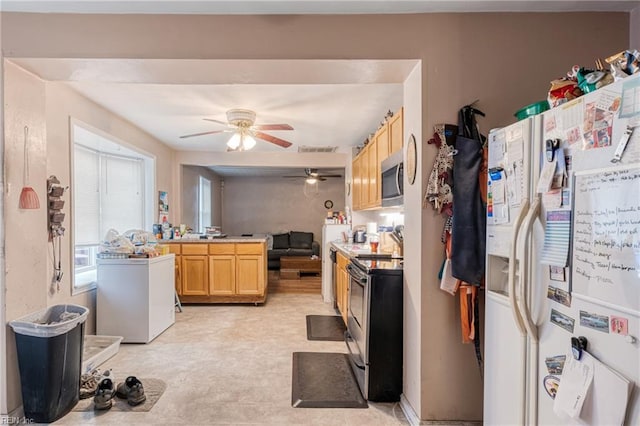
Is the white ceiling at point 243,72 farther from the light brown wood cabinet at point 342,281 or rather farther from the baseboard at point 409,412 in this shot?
the baseboard at point 409,412

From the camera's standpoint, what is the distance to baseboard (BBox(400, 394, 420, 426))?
1.93 metres

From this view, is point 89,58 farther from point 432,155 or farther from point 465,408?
point 465,408

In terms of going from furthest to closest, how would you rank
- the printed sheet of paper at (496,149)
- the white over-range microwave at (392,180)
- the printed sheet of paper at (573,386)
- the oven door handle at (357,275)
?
the white over-range microwave at (392,180)
the oven door handle at (357,275)
the printed sheet of paper at (496,149)
the printed sheet of paper at (573,386)

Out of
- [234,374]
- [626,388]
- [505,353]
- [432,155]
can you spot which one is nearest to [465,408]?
[505,353]

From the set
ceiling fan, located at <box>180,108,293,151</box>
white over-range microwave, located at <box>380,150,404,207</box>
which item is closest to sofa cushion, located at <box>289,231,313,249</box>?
ceiling fan, located at <box>180,108,293,151</box>

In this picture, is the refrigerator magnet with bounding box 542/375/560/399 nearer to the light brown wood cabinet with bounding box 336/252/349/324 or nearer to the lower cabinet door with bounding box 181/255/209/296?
the light brown wood cabinet with bounding box 336/252/349/324

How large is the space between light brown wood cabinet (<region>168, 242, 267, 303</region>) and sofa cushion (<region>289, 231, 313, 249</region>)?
3.76 m

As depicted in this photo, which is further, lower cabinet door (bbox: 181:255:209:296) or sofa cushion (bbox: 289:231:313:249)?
sofa cushion (bbox: 289:231:313:249)

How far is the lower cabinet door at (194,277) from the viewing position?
463 centimetres

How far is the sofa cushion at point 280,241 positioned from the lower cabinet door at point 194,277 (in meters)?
A: 3.77

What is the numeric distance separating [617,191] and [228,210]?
867 cm

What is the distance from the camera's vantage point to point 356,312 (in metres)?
2.64

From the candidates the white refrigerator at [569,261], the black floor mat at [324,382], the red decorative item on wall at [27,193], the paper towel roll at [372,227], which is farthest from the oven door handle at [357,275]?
the red decorative item on wall at [27,193]

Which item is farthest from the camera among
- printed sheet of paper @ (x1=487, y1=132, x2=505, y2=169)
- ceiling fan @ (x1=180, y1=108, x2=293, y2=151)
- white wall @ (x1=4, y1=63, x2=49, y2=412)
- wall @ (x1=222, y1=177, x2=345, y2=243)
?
wall @ (x1=222, y1=177, x2=345, y2=243)
